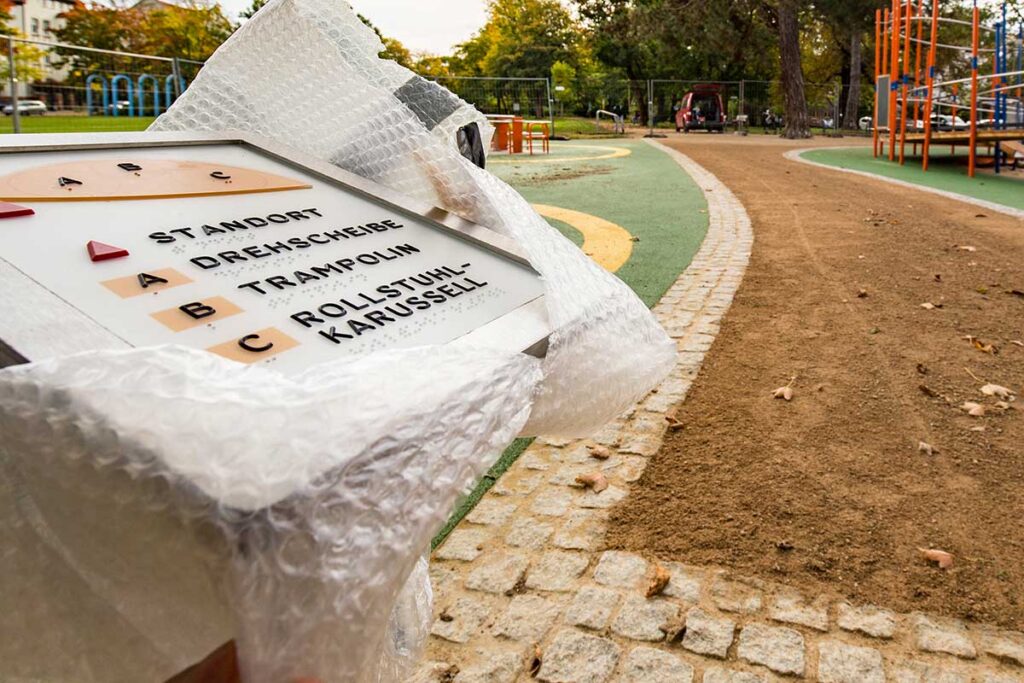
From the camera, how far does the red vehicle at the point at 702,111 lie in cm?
3400

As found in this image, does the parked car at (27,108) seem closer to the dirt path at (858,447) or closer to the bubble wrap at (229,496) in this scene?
the dirt path at (858,447)

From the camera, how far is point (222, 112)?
6.48ft

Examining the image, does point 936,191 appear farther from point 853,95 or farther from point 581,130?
point 853,95

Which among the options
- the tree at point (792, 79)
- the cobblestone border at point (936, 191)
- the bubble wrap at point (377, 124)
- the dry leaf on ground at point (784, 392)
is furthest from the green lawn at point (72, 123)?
the tree at point (792, 79)

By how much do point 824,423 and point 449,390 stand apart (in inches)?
109

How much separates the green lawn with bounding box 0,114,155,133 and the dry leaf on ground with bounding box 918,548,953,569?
10.4 metres

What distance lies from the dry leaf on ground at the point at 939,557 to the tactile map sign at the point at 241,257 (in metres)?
1.68

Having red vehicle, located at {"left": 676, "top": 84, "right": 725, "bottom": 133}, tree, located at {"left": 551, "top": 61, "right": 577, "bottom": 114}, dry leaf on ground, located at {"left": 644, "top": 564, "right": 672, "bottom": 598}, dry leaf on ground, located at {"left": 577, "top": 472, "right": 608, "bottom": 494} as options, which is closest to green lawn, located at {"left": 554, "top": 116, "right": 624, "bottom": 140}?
red vehicle, located at {"left": 676, "top": 84, "right": 725, "bottom": 133}

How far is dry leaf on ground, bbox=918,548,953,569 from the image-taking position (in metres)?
2.38

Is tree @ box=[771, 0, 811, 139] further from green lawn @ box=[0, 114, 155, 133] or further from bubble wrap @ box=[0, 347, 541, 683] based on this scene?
bubble wrap @ box=[0, 347, 541, 683]

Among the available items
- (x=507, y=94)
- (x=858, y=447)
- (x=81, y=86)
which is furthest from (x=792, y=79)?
(x=858, y=447)

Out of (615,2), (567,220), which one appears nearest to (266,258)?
(567,220)

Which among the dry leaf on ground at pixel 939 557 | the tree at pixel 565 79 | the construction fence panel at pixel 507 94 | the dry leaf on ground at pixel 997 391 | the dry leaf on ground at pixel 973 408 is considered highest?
the tree at pixel 565 79

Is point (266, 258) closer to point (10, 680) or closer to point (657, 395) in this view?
point (10, 680)
